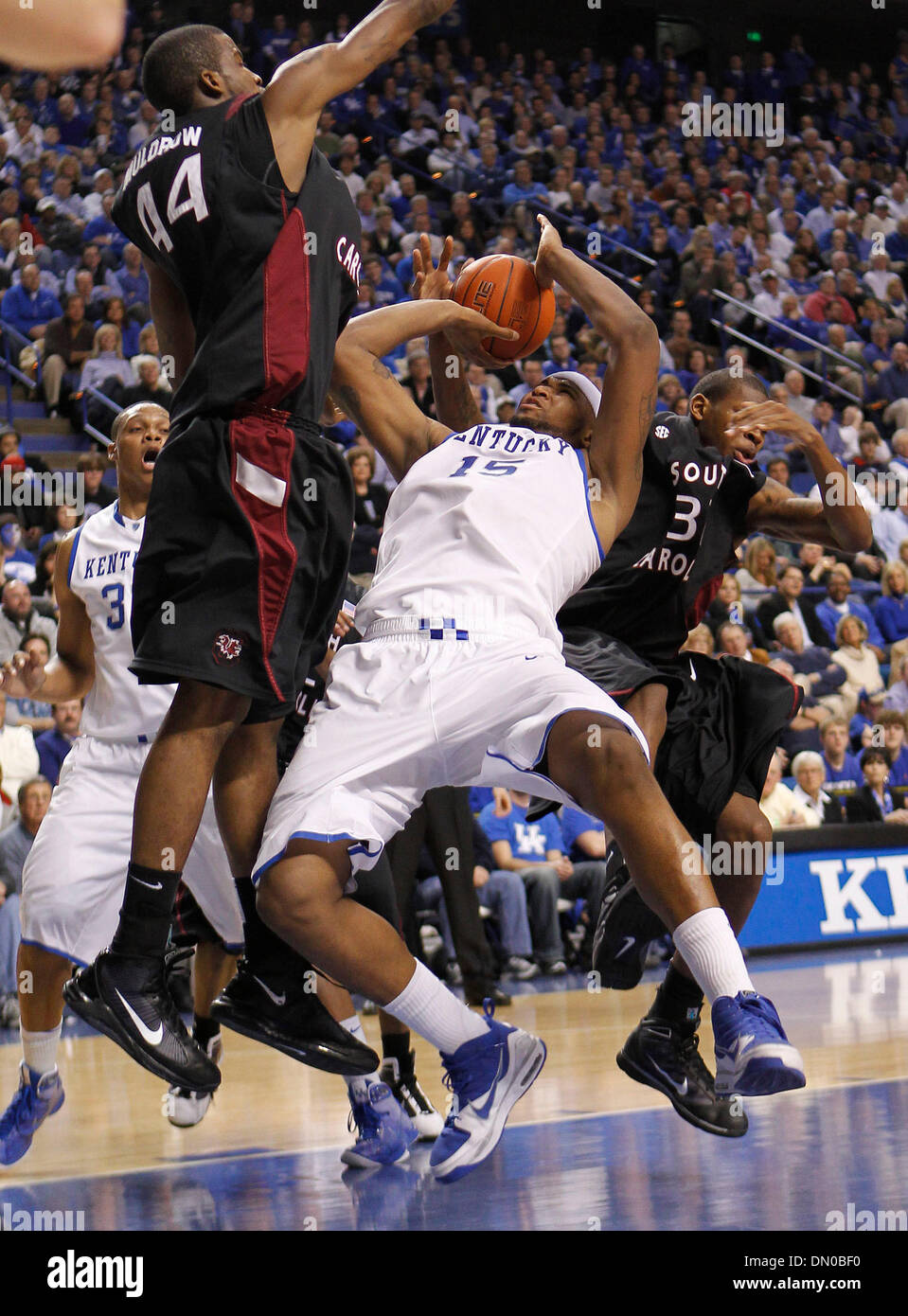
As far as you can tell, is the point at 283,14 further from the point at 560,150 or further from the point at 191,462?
the point at 191,462

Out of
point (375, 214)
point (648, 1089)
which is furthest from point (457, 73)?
point (648, 1089)

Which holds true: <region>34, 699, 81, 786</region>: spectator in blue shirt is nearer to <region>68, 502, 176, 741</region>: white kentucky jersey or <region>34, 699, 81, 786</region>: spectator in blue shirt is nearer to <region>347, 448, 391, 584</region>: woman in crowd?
<region>347, 448, 391, 584</region>: woman in crowd

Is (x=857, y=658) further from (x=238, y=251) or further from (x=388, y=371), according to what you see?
(x=238, y=251)

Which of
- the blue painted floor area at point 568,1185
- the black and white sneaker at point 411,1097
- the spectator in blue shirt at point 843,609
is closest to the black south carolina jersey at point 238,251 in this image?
the blue painted floor area at point 568,1185

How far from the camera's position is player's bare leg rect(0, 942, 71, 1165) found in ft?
15.5

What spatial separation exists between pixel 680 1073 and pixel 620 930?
0.43m

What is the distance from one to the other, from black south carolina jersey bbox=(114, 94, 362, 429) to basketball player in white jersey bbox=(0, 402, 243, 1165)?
1.44m

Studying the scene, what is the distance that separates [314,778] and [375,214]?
11.1 m

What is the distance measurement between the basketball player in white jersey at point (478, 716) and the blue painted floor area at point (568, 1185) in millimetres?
290

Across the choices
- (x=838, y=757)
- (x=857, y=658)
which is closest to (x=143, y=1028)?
(x=838, y=757)

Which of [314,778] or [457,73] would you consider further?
[457,73]

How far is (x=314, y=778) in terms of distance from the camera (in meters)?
3.72

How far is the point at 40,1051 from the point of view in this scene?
188 inches

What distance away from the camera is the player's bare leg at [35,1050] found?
473 centimetres
